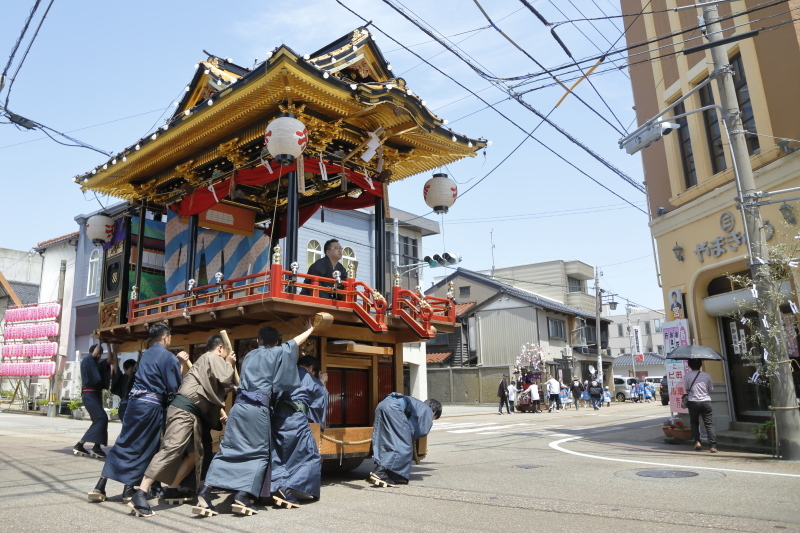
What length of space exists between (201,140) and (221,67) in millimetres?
2165

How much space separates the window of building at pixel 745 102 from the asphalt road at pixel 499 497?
664cm

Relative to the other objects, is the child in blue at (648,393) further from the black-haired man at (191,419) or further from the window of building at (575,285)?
the black-haired man at (191,419)

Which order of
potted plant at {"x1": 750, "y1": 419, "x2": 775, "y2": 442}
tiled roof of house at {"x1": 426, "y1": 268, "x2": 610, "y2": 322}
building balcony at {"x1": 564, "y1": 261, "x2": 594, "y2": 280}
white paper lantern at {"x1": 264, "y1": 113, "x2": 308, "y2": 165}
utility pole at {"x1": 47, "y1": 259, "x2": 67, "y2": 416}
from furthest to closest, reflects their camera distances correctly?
building balcony at {"x1": 564, "y1": 261, "x2": 594, "y2": 280} → tiled roof of house at {"x1": 426, "y1": 268, "x2": 610, "y2": 322} → utility pole at {"x1": 47, "y1": 259, "x2": 67, "y2": 416} → potted plant at {"x1": 750, "y1": 419, "x2": 775, "y2": 442} → white paper lantern at {"x1": 264, "y1": 113, "x2": 308, "y2": 165}

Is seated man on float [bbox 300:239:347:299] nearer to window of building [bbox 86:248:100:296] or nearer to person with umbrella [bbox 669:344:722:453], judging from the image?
person with umbrella [bbox 669:344:722:453]

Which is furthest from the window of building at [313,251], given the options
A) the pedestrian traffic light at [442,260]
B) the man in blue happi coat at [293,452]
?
the man in blue happi coat at [293,452]

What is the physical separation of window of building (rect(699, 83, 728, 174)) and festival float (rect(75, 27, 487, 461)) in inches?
254

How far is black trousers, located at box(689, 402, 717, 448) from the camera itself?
1086cm

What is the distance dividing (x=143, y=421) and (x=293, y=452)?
1692 mm

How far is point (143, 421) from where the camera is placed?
6391 mm

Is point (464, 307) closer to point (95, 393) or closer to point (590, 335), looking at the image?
point (590, 335)

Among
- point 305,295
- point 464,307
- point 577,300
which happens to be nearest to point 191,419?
point 305,295

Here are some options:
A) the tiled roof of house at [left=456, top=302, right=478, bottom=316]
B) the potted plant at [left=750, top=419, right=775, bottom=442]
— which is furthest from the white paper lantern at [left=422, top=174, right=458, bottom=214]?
the tiled roof of house at [left=456, top=302, right=478, bottom=316]

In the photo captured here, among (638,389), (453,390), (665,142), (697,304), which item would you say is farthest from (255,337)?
(638,389)

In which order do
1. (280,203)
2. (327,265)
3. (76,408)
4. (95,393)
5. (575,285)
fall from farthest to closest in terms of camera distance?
(575,285)
(76,408)
(280,203)
(95,393)
(327,265)
